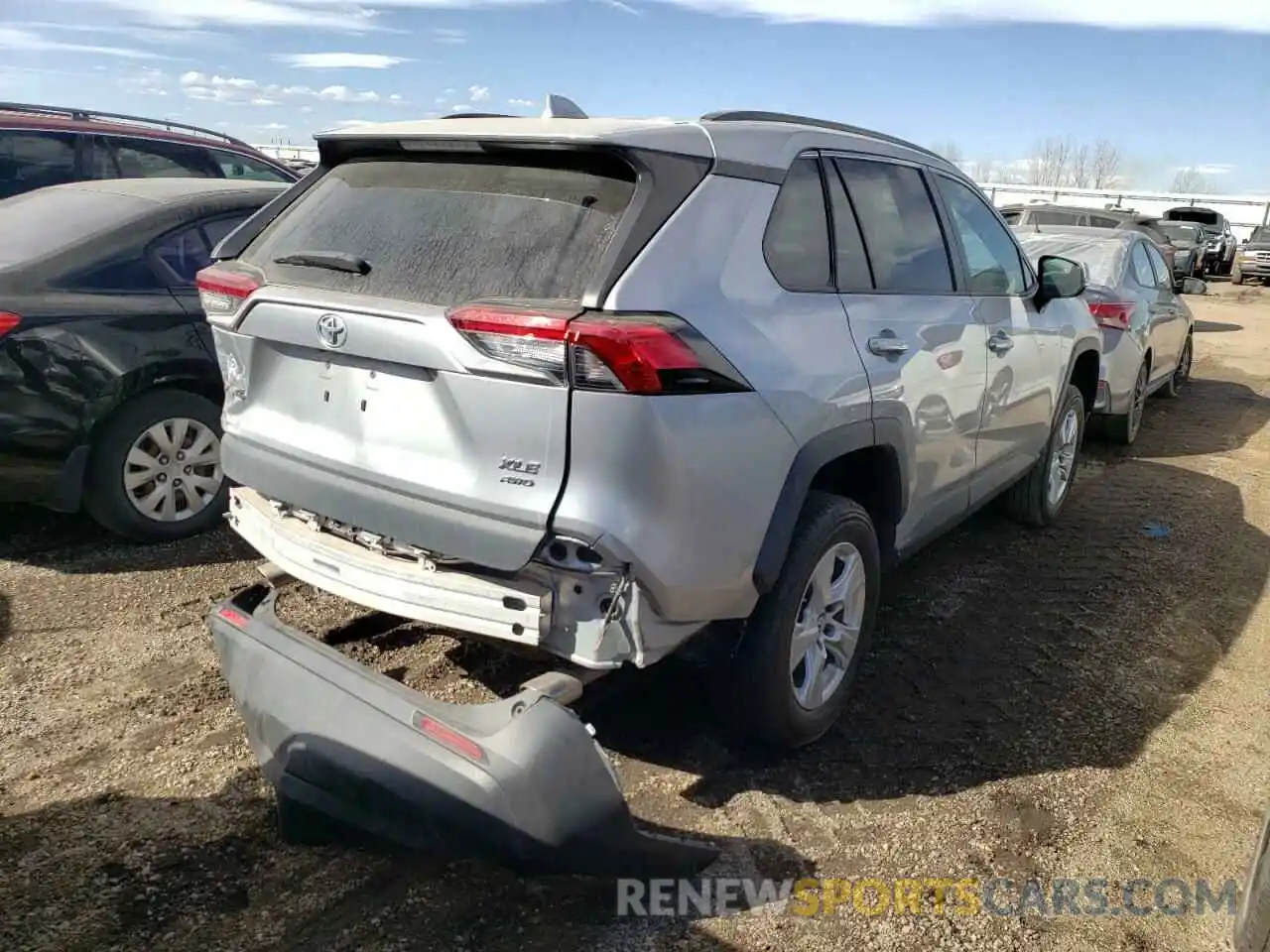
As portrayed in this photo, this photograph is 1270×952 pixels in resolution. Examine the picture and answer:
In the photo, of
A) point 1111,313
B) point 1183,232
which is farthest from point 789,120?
point 1183,232

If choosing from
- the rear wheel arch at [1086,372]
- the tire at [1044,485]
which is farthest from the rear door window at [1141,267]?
the tire at [1044,485]

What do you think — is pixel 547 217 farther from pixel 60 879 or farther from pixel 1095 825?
pixel 1095 825

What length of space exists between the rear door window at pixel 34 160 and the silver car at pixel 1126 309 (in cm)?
695

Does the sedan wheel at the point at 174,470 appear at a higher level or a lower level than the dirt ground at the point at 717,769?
higher

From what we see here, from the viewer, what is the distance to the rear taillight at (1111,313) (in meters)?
7.52

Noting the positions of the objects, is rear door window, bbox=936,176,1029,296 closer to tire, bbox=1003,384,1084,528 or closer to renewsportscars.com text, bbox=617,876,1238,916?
tire, bbox=1003,384,1084,528

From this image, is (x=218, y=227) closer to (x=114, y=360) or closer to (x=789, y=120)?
(x=114, y=360)

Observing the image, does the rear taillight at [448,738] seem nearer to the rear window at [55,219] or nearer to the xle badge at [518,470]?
the xle badge at [518,470]

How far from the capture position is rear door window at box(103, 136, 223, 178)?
7.26m

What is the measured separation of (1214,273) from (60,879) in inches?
1235

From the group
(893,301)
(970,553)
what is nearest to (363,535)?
(893,301)

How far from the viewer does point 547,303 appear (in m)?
2.50

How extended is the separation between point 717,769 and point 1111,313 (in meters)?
5.79

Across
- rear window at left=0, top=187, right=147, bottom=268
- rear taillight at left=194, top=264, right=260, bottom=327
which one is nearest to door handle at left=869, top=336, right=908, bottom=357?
rear taillight at left=194, top=264, right=260, bottom=327
